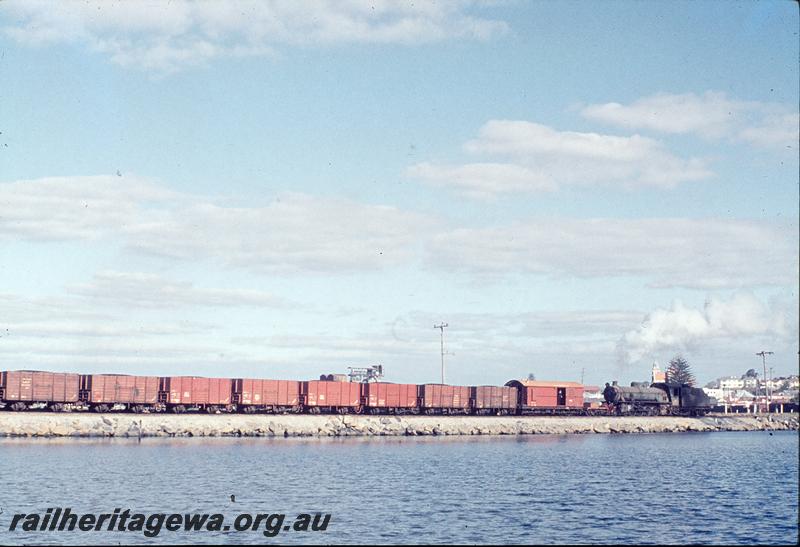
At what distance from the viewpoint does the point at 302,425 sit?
76500 mm

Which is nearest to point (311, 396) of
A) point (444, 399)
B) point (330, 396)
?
point (330, 396)

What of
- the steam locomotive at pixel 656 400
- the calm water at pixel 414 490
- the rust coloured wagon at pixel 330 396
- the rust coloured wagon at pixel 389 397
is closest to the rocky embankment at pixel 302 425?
the steam locomotive at pixel 656 400

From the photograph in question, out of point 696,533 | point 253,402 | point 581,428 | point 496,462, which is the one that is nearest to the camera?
point 696,533

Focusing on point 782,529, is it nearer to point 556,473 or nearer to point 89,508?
point 556,473

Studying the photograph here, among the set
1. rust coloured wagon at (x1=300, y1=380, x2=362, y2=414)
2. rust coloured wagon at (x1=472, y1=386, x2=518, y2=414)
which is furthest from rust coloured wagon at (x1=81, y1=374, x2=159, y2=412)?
rust coloured wagon at (x1=472, y1=386, x2=518, y2=414)

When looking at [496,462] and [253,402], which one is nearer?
[496,462]

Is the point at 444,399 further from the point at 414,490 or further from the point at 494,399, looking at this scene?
the point at 414,490

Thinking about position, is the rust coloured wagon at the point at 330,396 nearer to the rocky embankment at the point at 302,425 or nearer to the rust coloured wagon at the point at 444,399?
the rocky embankment at the point at 302,425

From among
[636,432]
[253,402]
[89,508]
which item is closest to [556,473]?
[89,508]

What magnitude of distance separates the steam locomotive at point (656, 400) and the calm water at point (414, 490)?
123ft

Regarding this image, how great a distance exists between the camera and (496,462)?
54.1 metres

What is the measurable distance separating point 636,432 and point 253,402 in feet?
161

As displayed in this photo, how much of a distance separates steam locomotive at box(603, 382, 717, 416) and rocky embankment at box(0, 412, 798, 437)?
6.84ft

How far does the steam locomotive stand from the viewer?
335ft
